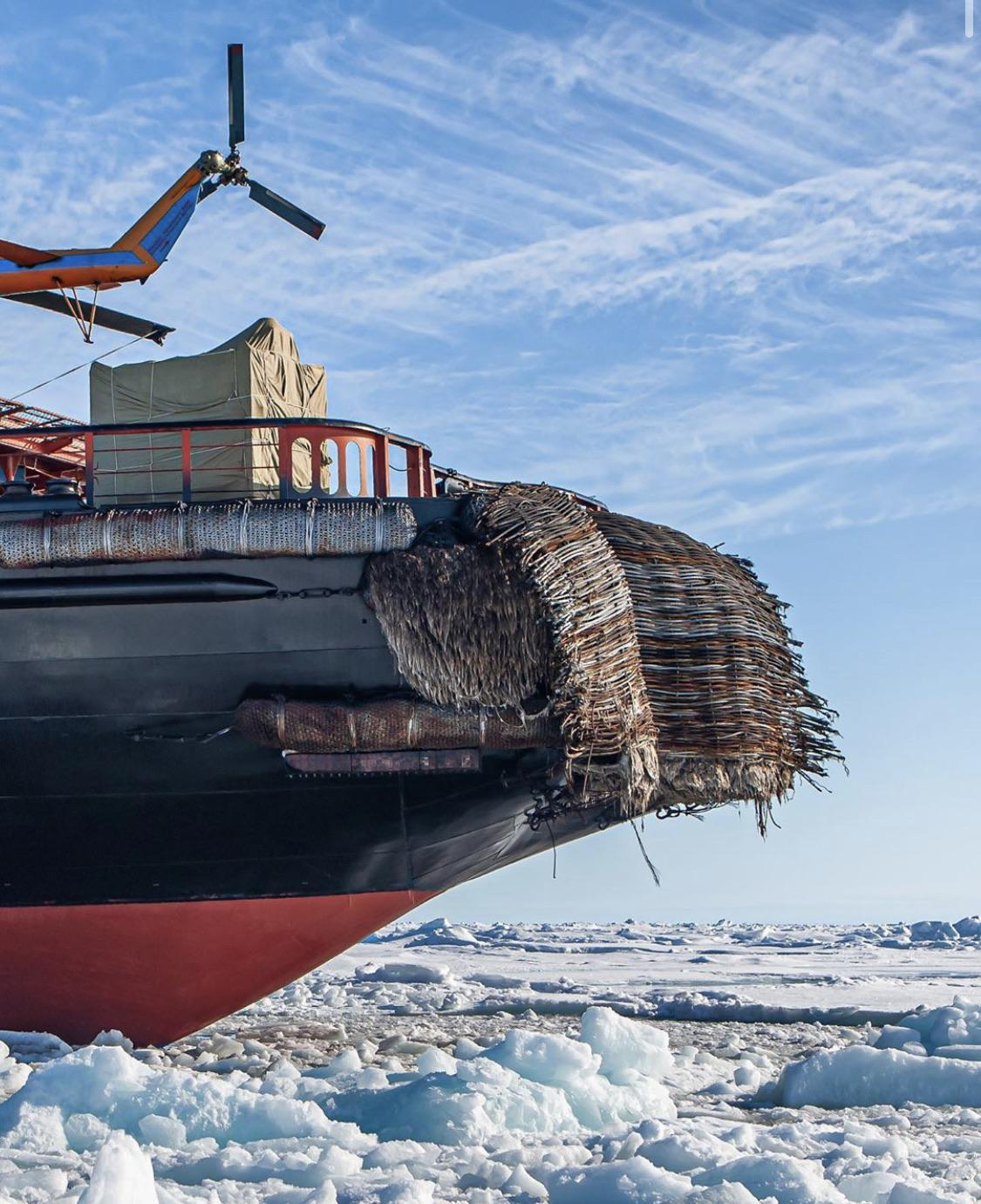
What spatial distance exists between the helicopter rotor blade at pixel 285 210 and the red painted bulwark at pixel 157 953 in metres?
6.48

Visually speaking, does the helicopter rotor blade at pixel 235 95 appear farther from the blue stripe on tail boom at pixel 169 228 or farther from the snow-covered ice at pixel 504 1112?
the snow-covered ice at pixel 504 1112

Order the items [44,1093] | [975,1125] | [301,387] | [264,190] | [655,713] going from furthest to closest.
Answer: [264,190] < [301,387] < [655,713] < [975,1125] < [44,1093]

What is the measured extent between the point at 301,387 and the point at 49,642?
3.15 m

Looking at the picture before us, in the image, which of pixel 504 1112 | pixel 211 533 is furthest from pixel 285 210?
→ pixel 504 1112

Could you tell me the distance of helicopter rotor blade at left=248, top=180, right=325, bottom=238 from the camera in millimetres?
13516

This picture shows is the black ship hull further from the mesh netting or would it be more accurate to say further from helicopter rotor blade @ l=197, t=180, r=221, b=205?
helicopter rotor blade @ l=197, t=180, r=221, b=205

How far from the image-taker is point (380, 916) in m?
10.9

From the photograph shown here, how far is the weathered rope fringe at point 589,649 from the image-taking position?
8.82m

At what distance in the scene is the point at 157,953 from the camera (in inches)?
420

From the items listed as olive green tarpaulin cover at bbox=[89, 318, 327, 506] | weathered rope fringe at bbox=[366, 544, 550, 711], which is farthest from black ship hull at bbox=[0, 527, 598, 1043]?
olive green tarpaulin cover at bbox=[89, 318, 327, 506]

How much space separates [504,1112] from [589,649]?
9.25 feet

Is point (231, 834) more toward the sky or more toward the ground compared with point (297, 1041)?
more toward the sky

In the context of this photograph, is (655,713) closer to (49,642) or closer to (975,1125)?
(975,1125)

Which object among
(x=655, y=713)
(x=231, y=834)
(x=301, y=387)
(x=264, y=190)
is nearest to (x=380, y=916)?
(x=231, y=834)
